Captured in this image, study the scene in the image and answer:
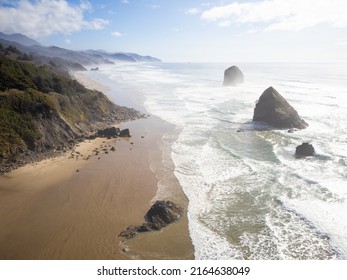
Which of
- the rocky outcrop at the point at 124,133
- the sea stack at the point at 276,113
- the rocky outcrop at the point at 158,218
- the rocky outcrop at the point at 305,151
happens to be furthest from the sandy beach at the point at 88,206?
the sea stack at the point at 276,113

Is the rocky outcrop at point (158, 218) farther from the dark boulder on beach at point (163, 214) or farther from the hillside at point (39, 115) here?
the hillside at point (39, 115)

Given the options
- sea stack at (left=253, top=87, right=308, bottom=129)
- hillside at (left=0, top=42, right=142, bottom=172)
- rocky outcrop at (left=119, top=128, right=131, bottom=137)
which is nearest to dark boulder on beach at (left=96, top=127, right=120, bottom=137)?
rocky outcrop at (left=119, top=128, right=131, bottom=137)

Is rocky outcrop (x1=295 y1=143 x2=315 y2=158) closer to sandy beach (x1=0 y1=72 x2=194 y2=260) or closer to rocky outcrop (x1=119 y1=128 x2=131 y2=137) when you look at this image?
sandy beach (x1=0 y1=72 x2=194 y2=260)

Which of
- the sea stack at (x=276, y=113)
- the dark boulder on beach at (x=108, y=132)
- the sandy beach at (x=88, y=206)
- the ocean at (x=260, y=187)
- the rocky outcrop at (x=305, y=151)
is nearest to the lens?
the sandy beach at (x=88, y=206)

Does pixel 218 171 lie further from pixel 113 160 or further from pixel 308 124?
pixel 308 124

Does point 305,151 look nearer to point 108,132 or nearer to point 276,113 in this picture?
point 276,113

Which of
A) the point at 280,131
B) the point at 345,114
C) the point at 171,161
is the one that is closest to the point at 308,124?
the point at 280,131
